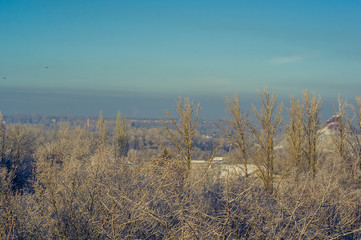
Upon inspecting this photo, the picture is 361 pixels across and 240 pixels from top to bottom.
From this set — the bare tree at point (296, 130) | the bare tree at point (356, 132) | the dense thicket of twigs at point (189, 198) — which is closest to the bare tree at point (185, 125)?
the dense thicket of twigs at point (189, 198)

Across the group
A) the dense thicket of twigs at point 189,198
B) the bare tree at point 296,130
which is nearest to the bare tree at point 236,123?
the dense thicket of twigs at point 189,198

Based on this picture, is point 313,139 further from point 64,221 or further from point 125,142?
point 125,142

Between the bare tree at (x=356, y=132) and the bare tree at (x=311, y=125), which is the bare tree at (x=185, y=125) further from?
the bare tree at (x=356, y=132)

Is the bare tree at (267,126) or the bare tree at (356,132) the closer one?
the bare tree at (267,126)

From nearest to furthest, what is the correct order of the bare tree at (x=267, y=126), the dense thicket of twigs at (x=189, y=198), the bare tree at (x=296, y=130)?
the dense thicket of twigs at (x=189, y=198)
the bare tree at (x=267, y=126)
the bare tree at (x=296, y=130)

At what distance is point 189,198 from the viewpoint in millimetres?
8828

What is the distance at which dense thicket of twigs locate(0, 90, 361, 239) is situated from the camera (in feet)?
25.0

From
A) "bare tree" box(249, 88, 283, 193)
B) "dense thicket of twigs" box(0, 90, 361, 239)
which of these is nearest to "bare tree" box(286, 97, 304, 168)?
"dense thicket of twigs" box(0, 90, 361, 239)

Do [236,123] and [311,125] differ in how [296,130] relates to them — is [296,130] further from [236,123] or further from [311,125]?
[236,123]

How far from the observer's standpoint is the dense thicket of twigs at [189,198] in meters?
7.62

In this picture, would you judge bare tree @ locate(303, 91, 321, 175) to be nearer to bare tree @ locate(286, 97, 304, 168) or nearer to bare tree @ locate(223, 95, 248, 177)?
bare tree @ locate(286, 97, 304, 168)

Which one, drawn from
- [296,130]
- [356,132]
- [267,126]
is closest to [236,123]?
[267,126]

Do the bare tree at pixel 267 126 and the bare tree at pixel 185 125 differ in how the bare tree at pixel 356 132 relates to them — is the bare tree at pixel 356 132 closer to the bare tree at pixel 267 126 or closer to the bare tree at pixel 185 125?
the bare tree at pixel 267 126

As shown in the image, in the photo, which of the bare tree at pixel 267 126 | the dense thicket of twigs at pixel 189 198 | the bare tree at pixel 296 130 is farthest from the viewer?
the bare tree at pixel 296 130
